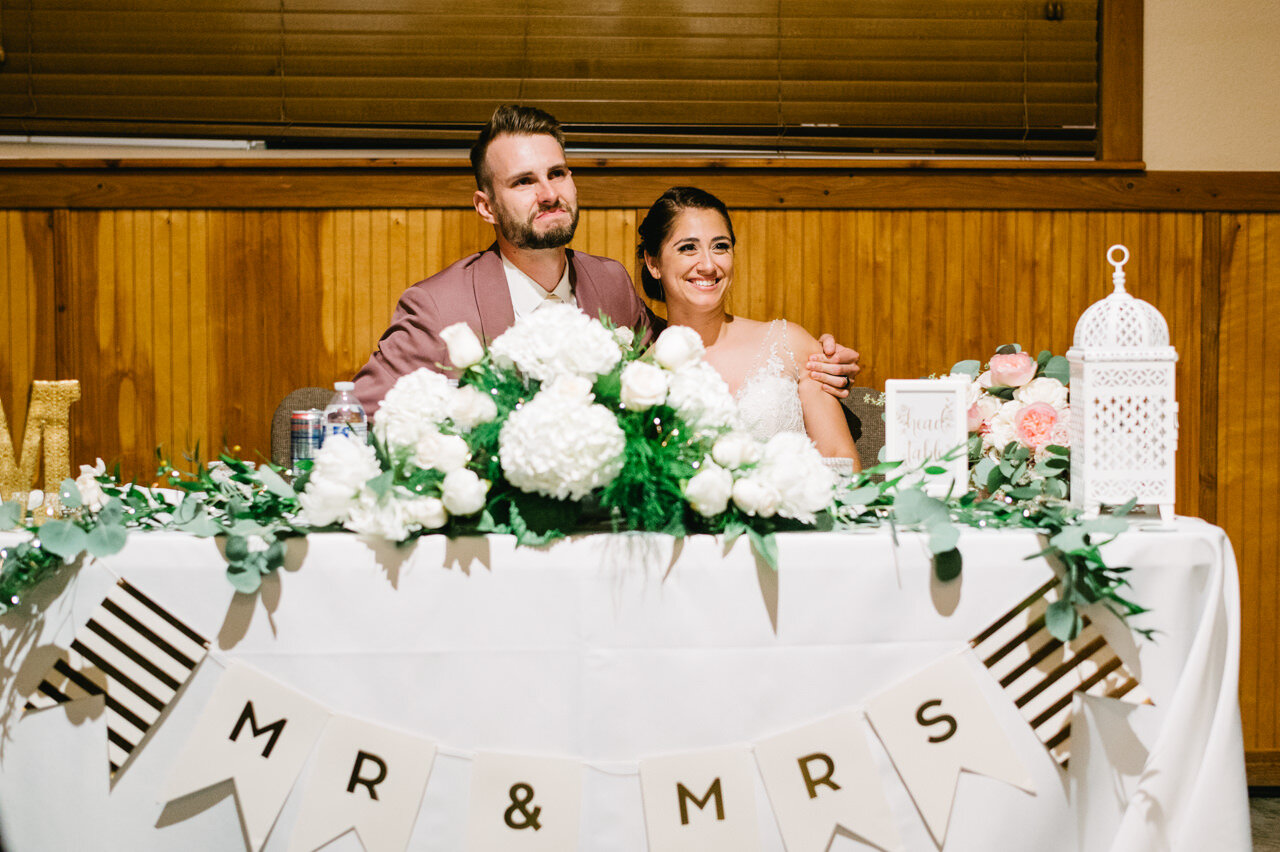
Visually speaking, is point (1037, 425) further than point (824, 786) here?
Yes

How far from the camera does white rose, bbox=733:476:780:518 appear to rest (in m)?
1.13

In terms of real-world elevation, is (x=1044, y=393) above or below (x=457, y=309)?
below

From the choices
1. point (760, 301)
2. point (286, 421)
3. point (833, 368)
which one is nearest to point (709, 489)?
point (833, 368)

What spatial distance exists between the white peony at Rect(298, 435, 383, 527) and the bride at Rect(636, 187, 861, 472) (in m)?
1.14

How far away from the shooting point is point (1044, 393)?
5.08 ft

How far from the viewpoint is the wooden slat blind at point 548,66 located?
2670 mm

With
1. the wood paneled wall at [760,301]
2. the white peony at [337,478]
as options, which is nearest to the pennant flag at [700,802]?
the white peony at [337,478]

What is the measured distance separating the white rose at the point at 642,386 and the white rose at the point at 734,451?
0.10m

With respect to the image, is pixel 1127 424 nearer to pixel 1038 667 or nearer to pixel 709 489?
pixel 1038 667

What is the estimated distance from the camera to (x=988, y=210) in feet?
8.82

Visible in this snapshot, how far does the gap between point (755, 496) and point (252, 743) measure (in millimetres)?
718

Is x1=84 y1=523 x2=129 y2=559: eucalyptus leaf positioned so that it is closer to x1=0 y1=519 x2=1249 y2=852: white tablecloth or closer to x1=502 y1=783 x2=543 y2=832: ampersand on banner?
x1=0 y1=519 x2=1249 y2=852: white tablecloth

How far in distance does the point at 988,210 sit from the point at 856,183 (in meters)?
0.41

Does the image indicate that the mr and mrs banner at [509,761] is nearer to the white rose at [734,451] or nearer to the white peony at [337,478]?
the white peony at [337,478]
